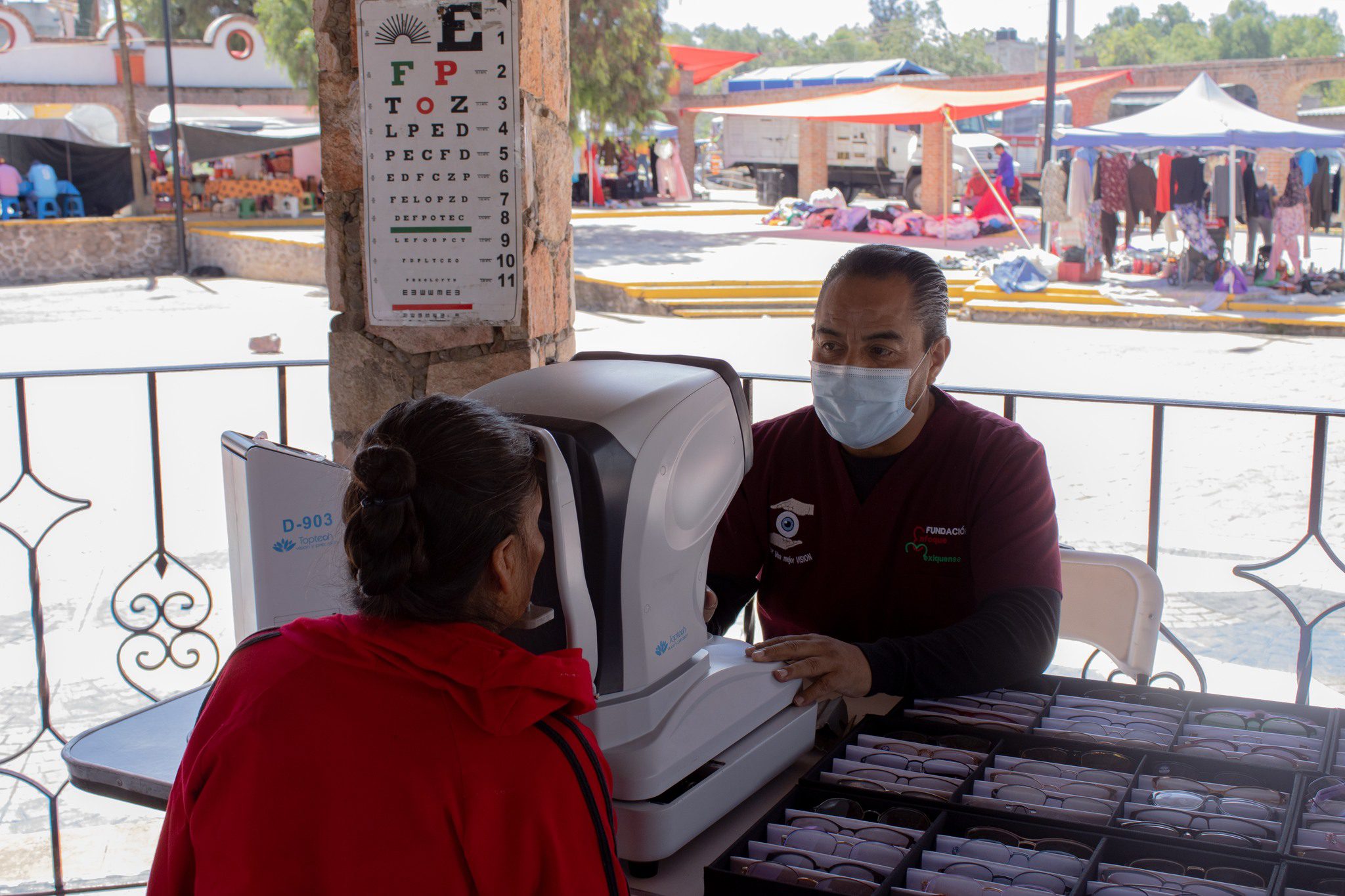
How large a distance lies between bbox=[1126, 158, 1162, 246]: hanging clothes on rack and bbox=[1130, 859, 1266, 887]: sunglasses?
46.0ft

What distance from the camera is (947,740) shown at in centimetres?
137

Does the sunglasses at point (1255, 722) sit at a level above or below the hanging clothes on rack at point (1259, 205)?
below

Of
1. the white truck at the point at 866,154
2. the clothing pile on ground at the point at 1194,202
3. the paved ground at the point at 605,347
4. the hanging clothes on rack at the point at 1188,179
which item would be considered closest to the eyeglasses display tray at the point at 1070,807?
the paved ground at the point at 605,347

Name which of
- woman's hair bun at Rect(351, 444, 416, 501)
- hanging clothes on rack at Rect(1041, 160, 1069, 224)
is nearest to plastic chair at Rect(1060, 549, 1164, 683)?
woman's hair bun at Rect(351, 444, 416, 501)

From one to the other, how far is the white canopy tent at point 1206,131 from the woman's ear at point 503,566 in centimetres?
1244

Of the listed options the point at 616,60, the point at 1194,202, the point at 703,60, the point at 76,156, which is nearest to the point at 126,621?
the point at 1194,202

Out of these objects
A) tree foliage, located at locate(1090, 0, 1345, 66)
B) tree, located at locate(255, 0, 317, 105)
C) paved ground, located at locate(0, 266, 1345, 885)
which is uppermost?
tree foliage, located at locate(1090, 0, 1345, 66)

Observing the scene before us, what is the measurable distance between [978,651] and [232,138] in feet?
62.6

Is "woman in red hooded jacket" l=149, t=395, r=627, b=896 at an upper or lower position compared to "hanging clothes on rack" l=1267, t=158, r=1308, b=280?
lower

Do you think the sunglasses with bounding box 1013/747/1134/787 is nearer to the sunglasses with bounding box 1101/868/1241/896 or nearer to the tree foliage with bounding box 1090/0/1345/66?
the sunglasses with bounding box 1101/868/1241/896

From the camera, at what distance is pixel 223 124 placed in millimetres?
18844

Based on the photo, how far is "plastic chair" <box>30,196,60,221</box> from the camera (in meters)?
19.4

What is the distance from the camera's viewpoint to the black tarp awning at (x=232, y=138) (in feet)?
59.4

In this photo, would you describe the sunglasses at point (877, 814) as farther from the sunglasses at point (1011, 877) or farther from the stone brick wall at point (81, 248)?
the stone brick wall at point (81, 248)
